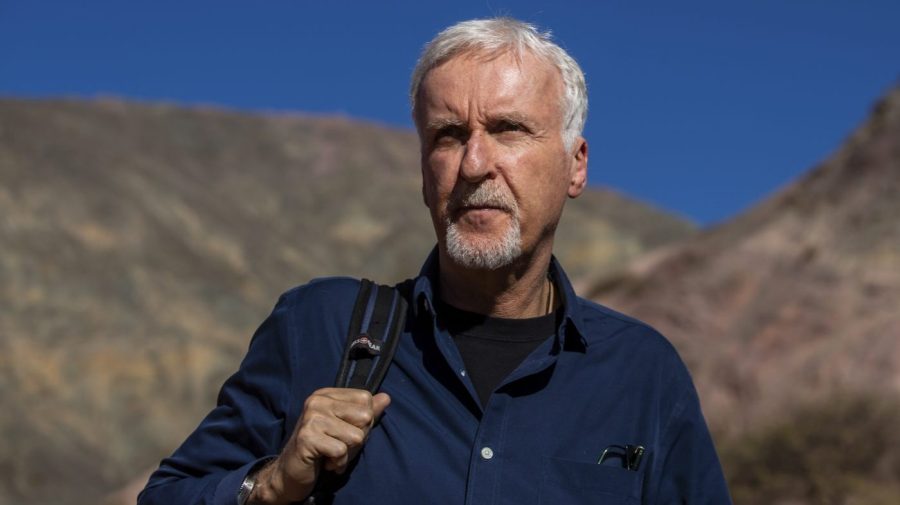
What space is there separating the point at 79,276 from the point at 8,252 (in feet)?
6.22

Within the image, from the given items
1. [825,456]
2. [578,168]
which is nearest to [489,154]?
[578,168]

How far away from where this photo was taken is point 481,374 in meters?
2.30

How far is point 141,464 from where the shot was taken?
95.9ft

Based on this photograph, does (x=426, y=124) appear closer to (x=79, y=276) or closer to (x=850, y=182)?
(x=850, y=182)

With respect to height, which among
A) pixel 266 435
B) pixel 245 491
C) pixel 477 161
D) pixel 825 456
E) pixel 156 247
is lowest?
pixel 245 491

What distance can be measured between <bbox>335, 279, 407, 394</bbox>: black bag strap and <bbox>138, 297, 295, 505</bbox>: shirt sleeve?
0.11 metres

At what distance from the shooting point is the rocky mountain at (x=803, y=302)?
405 inches

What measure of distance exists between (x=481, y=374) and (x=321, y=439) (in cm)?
40

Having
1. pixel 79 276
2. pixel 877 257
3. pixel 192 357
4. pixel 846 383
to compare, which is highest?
pixel 79 276

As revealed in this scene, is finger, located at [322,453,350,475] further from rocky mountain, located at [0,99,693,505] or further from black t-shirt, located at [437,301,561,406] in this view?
rocky mountain, located at [0,99,693,505]

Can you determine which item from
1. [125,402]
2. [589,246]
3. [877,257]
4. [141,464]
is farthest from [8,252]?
[877,257]

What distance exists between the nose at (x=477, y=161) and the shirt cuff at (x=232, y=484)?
62 cm

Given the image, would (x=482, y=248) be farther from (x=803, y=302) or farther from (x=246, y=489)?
(x=803, y=302)

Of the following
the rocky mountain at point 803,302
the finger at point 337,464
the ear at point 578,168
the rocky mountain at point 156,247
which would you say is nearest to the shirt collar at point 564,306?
the ear at point 578,168
